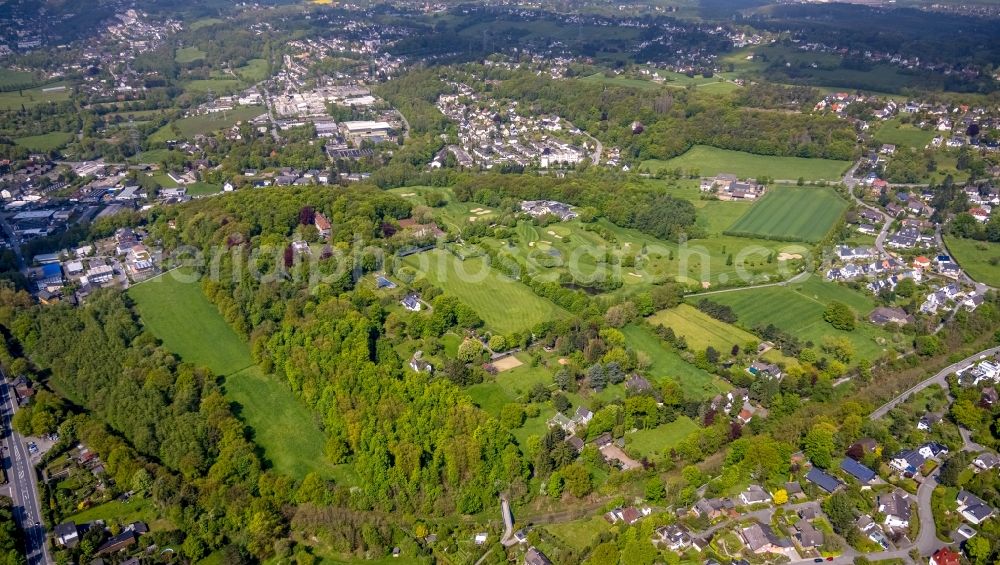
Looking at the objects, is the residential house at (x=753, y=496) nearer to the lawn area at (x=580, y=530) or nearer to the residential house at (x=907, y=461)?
the lawn area at (x=580, y=530)

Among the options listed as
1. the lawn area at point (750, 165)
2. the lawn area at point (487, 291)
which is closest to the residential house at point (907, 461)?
the lawn area at point (487, 291)

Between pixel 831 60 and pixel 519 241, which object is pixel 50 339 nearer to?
pixel 519 241

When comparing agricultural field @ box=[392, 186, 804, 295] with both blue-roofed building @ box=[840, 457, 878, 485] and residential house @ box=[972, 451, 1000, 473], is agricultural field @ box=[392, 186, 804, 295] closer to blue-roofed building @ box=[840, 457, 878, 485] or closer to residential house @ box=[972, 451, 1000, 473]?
blue-roofed building @ box=[840, 457, 878, 485]

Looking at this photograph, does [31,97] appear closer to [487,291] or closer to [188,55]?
[188,55]

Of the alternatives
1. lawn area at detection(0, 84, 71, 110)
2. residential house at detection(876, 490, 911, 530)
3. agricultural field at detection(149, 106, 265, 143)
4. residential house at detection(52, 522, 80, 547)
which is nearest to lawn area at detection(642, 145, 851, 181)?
residential house at detection(876, 490, 911, 530)

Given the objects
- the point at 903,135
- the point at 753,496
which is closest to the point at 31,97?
the point at 753,496
